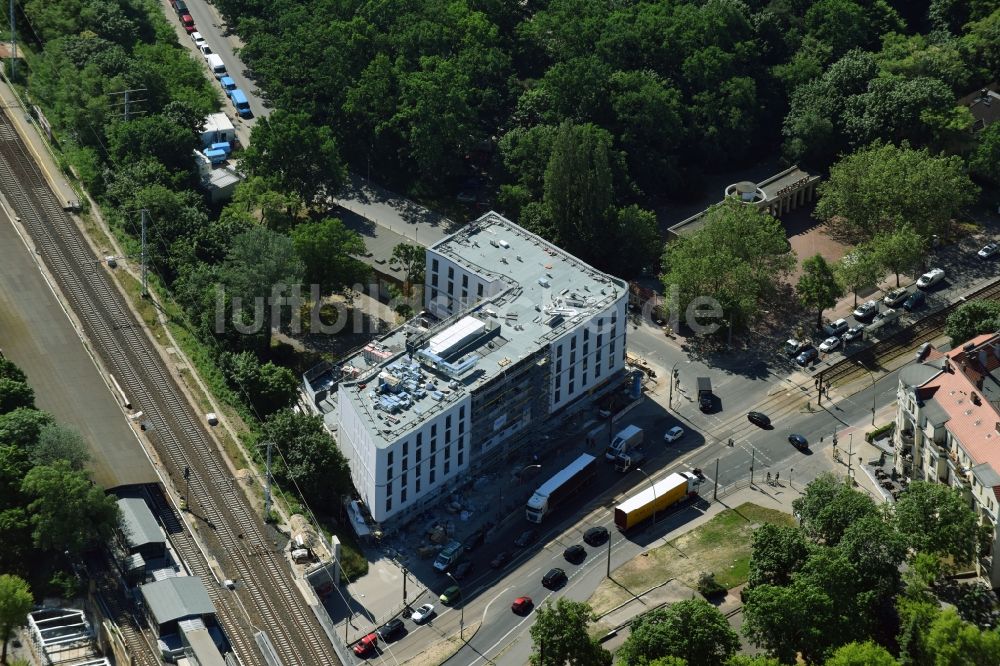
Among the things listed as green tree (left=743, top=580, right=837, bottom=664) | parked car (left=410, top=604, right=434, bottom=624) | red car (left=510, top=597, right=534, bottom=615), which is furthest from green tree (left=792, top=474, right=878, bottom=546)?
parked car (left=410, top=604, right=434, bottom=624)

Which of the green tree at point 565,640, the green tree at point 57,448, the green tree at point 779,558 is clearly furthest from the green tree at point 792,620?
the green tree at point 57,448

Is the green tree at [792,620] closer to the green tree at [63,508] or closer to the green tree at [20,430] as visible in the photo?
the green tree at [63,508]

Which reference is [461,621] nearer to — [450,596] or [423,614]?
[450,596]

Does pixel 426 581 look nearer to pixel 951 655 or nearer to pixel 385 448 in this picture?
pixel 385 448

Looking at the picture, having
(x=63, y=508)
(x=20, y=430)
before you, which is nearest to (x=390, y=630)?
(x=63, y=508)

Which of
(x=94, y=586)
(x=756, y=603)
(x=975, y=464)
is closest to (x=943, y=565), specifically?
(x=975, y=464)
